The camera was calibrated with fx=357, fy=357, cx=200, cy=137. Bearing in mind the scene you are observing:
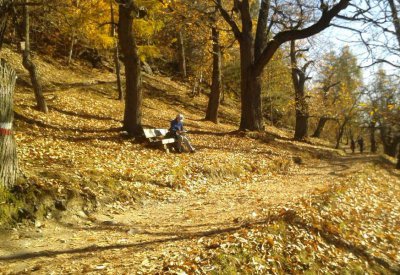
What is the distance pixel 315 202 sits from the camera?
823 cm

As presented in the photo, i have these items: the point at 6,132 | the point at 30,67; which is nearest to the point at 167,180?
the point at 6,132

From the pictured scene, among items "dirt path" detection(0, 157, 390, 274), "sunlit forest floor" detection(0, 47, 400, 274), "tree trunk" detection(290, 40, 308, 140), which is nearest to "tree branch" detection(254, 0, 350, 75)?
"sunlit forest floor" detection(0, 47, 400, 274)

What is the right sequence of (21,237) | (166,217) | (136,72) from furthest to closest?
(136,72) < (166,217) < (21,237)

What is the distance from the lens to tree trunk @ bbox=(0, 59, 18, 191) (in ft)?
17.7

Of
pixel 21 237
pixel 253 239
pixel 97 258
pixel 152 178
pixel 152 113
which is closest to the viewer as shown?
pixel 97 258

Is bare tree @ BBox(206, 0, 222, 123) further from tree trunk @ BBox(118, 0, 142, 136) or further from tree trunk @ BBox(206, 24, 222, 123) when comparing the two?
tree trunk @ BBox(118, 0, 142, 136)

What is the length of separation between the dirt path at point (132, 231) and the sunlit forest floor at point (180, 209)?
2 cm

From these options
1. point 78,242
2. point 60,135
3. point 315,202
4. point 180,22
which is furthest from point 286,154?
point 78,242

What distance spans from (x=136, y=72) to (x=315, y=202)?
648 centimetres

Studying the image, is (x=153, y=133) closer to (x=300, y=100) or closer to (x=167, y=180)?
(x=167, y=180)

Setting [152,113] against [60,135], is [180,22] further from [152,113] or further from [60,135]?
[60,135]

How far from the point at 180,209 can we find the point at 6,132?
3563 millimetres

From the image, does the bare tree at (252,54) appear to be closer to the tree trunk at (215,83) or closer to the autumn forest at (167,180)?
the autumn forest at (167,180)

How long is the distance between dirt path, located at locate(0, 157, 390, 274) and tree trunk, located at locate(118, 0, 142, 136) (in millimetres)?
3575
